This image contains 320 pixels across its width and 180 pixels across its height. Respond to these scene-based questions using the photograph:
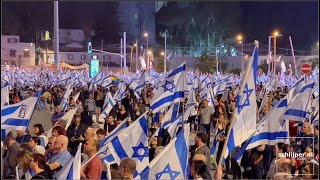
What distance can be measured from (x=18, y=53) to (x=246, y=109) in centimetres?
4833

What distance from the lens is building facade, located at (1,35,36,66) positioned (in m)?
50.3

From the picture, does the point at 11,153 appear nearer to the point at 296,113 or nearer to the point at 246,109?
the point at 246,109

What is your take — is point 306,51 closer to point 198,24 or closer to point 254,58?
point 198,24

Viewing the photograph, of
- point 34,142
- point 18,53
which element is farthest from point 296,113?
point 18,53

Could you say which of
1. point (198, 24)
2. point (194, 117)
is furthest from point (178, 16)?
point (194, 117)

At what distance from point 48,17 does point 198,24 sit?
25.7m

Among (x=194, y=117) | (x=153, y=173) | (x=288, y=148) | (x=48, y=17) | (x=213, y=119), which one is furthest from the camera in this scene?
(x=48, y=17)

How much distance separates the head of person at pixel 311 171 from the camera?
6.45 metres

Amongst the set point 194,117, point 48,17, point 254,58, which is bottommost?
point 194,117

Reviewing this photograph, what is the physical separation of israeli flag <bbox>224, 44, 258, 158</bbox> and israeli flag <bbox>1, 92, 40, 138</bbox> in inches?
117

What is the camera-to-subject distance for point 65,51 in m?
59.6

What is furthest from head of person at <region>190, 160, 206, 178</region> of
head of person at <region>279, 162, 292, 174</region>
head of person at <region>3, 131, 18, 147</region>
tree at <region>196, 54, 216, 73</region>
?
tree at <region>196, 54, 216, 73</region>

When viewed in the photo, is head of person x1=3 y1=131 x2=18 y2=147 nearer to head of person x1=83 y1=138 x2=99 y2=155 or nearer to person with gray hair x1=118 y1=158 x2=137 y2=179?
head of person x1=83 y1=138 x2=99 y2=155

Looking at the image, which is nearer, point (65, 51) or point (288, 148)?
point (288, 148)
